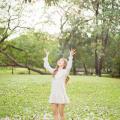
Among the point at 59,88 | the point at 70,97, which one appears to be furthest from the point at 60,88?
the point at 70,97

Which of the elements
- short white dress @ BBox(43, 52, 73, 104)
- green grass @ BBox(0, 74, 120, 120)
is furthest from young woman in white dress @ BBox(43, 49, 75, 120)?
green grass @ BBox(0, 74, 120, 120)

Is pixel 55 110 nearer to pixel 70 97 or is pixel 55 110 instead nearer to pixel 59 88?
pixel 59 88

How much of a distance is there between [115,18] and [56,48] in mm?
2181

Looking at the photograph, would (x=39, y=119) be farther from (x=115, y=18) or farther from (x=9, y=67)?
(x=115, y=18)

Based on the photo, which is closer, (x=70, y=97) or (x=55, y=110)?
(x=55, y=110)

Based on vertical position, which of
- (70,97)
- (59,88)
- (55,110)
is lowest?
(70,97)

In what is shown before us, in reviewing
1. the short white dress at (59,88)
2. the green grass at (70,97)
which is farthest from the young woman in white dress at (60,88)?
the green grass at (70,97)

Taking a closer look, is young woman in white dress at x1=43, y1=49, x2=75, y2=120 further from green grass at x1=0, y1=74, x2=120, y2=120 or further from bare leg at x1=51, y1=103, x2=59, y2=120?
green grass at x1=0, y1=74, x2=120, y2=120

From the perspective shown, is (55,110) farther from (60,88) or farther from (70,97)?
(70,97)

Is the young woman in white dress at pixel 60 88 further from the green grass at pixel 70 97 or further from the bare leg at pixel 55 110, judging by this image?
the green grass at pixel 70 97

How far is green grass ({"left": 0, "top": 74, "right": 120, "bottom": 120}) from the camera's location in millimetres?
8016

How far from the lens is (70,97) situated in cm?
1025

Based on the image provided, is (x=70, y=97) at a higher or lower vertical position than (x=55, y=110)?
lower

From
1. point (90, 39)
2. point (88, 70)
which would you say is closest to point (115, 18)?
point (90, 39)
